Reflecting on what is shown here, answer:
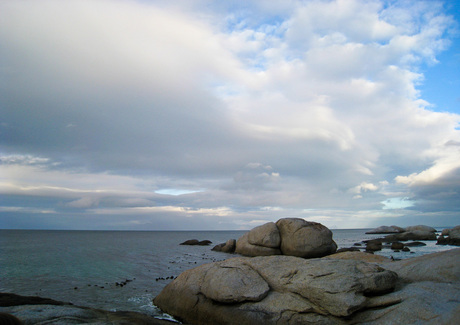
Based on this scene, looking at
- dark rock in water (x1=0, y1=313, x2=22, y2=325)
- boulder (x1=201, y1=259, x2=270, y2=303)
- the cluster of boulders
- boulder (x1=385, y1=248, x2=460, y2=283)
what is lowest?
the cluster of boulders

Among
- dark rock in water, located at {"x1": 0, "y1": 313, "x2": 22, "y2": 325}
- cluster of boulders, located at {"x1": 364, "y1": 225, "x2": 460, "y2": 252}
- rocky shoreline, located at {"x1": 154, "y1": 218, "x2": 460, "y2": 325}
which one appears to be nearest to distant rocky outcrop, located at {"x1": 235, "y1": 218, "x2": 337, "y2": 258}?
cluster of boulders, located at {"x1": 364, "y1": 225, "x2": 460, "y2": 252}

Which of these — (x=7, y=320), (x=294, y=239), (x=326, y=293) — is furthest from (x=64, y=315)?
(x=294, y=239)

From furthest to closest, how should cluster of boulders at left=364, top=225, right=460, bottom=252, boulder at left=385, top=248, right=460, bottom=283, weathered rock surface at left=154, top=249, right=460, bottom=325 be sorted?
cluster of boulders at left=364, top=225, right=460, bottom=252 < boulder at left=385, top=248, right=460, bottom=283 < weathered rock surface at left=154, top=249, right=460, bottom=325

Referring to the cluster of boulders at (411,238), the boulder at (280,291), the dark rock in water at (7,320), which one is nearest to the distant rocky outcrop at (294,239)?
the cluster of boulders at (411,238)

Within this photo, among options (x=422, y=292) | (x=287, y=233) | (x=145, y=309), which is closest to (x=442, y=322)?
(x=422, y=292)

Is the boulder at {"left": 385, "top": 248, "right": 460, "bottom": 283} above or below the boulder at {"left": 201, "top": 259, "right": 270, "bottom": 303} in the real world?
above

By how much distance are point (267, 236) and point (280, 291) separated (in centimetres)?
2346

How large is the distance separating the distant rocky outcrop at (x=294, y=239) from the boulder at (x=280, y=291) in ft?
62.8

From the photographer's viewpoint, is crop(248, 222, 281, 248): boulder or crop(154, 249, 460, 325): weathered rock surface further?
crop(248, 222, 281, 248): boulder

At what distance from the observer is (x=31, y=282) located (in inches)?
896

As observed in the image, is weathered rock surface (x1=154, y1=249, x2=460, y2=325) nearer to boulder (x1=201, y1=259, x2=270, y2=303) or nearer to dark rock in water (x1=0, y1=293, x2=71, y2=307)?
boulder (x1=201, y1=259, x2=270, y2=303)

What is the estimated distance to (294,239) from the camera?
32.5 metres

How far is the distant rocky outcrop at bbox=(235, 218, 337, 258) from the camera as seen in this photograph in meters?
31.7

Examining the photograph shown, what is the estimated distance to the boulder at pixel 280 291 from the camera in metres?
10.4
